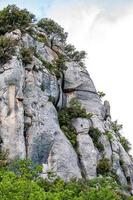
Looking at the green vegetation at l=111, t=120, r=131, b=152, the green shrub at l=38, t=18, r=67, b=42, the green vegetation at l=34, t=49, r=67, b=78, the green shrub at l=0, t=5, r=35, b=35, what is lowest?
the green vegetation at l=111, t=120, r=131, b=152

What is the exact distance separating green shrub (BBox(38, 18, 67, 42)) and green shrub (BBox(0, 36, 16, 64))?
1873cm

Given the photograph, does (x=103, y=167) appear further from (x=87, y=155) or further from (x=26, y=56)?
(x=26, y=56)

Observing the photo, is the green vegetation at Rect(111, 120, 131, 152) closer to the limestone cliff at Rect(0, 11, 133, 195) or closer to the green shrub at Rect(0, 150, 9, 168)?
the limestone cliff at Rect(0, 11, 133, 195)

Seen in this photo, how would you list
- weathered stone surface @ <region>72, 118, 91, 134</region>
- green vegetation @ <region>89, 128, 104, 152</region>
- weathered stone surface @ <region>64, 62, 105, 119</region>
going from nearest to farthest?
weathered stone surface @ <region>72, 118, 91, 134</region>, green vegetation @ <region>89, 128, 104, 152</region>, weathered stone surface @ <region>64, 62, 105, 119</region>

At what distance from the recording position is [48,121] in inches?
2267

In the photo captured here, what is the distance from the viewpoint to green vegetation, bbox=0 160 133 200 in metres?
39.8

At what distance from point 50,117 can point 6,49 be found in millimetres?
7609

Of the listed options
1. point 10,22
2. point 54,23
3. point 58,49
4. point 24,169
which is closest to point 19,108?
point 24,169

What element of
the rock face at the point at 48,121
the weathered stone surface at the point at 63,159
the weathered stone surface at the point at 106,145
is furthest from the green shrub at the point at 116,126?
the weathered stone surface at the point at 63,159

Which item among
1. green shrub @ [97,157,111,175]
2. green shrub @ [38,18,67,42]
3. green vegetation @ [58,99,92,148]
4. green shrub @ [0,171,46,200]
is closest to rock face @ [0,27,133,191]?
green shrub @ [97,157,111,175]

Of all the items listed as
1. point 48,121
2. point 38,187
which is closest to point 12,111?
point 48,121

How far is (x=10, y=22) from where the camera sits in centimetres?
6662

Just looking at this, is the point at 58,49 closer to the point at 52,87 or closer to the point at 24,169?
the point at 52,87

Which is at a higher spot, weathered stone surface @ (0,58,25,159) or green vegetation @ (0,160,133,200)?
weathered stone surface @ (0,58,25,159)
